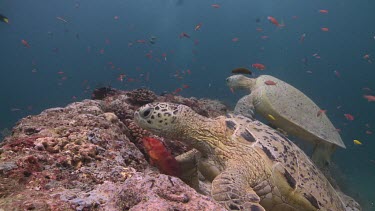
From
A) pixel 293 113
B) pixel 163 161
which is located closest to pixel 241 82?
pixel 293 113

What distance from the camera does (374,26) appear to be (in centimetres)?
9400

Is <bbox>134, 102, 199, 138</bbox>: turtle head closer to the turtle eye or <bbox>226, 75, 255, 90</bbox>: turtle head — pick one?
the turtle eye

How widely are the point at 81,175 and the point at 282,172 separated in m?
2.06

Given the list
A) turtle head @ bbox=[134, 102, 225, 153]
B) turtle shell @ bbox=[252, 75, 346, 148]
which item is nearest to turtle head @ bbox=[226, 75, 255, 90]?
turtle shell @ bbox=[252, 75, 346, 148]

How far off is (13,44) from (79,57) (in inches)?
993

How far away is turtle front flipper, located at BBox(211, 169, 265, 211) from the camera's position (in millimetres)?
2283

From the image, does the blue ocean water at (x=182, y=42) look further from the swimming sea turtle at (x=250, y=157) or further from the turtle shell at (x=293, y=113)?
the swimming sea turtle at (x=250, y=157)

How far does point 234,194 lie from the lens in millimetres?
2357

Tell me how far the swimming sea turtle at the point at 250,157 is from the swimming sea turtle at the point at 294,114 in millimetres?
2872

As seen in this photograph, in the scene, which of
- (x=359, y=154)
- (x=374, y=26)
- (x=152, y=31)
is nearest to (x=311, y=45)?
(x=374, y=26)

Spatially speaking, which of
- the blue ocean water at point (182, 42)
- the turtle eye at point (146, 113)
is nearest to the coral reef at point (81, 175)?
the turtle eye at point (146, 113)

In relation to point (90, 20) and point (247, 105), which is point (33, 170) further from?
point (90, 20)

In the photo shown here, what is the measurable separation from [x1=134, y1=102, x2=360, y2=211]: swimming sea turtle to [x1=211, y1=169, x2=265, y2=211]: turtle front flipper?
0.03 m

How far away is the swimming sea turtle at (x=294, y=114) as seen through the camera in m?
6.11
